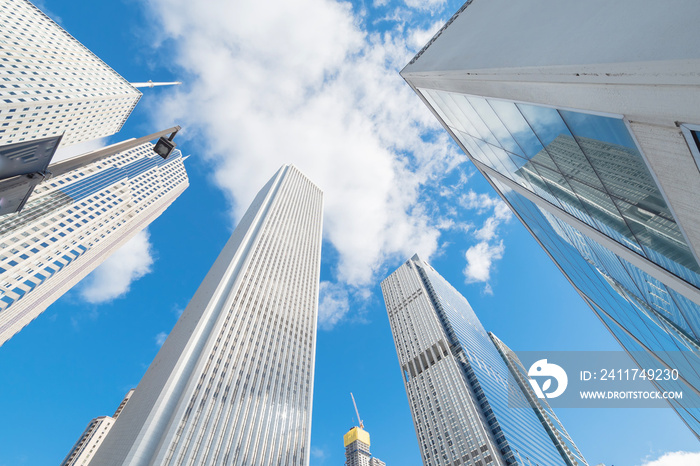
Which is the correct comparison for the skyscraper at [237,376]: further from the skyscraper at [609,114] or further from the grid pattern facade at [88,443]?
the grid pattern facade at [88,443]

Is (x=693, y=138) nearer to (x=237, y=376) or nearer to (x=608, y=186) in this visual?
(x=608, y=186)


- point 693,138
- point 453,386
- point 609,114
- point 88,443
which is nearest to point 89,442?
point 88,443

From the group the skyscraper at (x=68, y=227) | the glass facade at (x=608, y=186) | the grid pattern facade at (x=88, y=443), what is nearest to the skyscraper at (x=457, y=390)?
the glass facade at (x=608, y=186)

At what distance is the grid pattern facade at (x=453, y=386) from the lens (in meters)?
92.9

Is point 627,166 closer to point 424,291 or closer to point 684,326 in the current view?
point 684,326

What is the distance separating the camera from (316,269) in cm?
12338

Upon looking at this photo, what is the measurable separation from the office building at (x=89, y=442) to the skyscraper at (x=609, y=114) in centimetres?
18063

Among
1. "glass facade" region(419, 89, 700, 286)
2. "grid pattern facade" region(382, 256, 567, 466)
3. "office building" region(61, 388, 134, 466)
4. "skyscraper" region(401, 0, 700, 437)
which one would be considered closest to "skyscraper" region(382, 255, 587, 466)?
"grid pattern facade" region(382, 256, 567, 466)

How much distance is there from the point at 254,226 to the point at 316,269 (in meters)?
31.8

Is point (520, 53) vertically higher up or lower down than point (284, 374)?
lower down

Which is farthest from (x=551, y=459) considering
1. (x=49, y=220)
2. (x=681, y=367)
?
(x=49, y=220)

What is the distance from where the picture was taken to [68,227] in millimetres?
96812

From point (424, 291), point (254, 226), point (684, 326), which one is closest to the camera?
point (684, 326)

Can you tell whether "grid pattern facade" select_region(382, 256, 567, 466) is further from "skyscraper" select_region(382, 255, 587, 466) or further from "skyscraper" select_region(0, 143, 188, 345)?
"skyscraper" select_region(0, 143, 188, 345)
